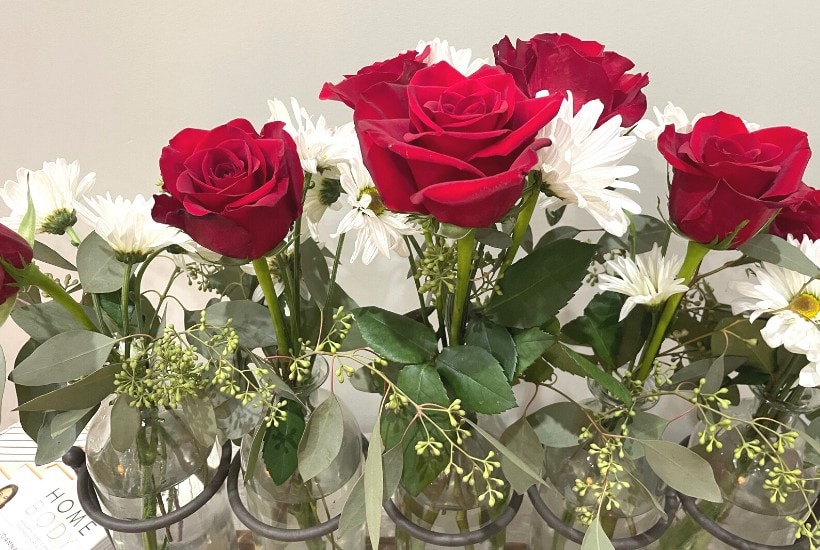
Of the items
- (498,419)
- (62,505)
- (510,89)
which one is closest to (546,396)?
(498,419)

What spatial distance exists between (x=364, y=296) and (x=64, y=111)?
43cm

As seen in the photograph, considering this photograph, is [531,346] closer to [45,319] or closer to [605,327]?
[605,327]

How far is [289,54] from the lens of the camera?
2.14ft

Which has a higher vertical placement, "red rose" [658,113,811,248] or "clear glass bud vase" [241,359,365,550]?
"red rose" [658,113,811,248]

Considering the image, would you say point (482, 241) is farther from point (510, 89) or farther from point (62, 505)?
point (62, 505)

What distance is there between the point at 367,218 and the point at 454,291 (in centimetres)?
9

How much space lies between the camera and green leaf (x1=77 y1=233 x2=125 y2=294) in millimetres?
505

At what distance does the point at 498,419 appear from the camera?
0.66 m

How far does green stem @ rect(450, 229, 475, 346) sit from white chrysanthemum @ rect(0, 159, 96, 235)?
341 mm

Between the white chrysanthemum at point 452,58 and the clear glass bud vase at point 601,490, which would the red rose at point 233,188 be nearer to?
the white chrysanthemum at point 452,58

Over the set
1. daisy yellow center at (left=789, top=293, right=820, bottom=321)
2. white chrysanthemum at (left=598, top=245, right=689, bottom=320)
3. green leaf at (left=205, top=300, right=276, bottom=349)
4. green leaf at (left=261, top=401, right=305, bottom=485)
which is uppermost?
white chrysanthemum at (left=598, top=245, right=689, bottom=320)

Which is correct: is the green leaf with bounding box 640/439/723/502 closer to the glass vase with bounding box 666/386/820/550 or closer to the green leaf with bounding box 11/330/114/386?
the glass vase with bounding box 666/386/820/550

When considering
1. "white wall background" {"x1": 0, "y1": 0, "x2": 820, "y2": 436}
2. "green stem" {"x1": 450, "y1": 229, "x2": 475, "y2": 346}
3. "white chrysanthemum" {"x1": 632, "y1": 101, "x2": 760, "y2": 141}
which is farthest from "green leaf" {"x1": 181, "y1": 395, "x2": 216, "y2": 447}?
"white chrysanthemum" {"x1": 632, "y1": 101, "x2": 760, "y2": 141}

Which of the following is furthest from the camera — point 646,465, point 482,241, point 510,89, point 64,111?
point 64,111
